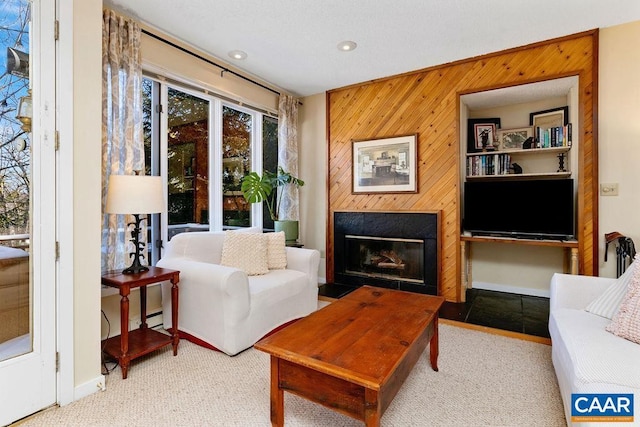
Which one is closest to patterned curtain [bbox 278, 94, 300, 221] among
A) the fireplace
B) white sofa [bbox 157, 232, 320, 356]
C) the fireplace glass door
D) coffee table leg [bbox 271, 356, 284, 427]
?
the fireplace

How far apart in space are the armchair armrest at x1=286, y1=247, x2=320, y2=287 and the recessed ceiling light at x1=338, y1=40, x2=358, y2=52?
204 centimetres

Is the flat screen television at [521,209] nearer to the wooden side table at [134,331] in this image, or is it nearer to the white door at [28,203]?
the wooden side table at [134,331]

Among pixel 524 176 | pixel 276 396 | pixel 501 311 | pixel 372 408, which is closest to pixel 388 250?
pixel 501 311

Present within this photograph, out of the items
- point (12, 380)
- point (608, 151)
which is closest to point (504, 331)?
point (608, 151)

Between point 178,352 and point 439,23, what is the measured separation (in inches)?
136

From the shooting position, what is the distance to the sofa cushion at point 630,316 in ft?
5.23

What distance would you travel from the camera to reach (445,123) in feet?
12.0

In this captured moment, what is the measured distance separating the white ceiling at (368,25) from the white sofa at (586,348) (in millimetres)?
2180

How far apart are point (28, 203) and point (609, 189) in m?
4.34

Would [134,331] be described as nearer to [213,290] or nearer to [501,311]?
[213,290]

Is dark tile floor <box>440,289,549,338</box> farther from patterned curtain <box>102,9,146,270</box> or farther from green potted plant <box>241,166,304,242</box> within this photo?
patterned curtain <box>102,9,146,270</box>

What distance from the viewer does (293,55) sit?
338 centimetres

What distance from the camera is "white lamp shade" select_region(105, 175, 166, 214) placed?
2.15 m

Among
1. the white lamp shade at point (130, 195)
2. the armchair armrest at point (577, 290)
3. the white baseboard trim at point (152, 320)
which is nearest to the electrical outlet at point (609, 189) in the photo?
the armchair armrest at point (577, 290)
